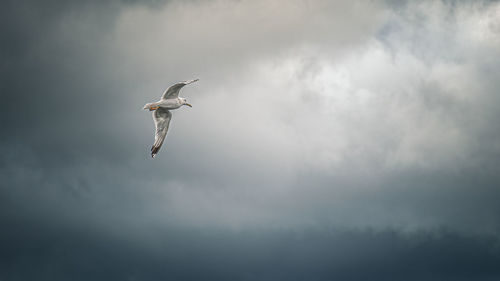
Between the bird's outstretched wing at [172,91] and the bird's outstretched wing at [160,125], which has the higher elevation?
the bird's outstretched wing at [172,91]

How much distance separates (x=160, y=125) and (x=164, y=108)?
9.31 feet

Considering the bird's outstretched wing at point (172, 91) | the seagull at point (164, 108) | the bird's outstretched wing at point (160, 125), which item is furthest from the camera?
the bird's outstretched wing at point (160, 125)

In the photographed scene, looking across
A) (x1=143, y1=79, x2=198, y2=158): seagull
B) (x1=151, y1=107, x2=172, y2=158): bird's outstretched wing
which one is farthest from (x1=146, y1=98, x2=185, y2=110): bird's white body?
(x1=151, y1=107, x2=172, y2=158): bird's outstretched wing

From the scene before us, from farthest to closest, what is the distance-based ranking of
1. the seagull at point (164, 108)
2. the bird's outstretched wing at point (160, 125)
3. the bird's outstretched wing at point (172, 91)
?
the bird's outstretched wing at point (160, 125) < the seagull at point (164, 108) < the bird's outstretched wing at point (172, 91)

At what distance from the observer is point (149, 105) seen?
214 feet

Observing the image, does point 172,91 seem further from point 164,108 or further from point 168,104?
point 164,108

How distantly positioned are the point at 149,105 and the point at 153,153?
20.3 feet

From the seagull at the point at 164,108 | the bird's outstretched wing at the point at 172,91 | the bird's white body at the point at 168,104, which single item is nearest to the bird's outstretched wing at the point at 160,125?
the seagull at the point at 164,108

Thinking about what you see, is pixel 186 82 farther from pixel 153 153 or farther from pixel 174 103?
pixel 153 153

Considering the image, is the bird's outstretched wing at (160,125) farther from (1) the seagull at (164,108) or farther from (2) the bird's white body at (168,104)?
(2) the bird's white body at (168,104)

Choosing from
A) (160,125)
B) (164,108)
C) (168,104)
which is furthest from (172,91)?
(160,125)

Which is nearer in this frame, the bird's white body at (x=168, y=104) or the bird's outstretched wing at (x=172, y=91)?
the bird's outstretched wing at (x=172, y=91)

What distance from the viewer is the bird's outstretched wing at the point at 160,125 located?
6850 cm

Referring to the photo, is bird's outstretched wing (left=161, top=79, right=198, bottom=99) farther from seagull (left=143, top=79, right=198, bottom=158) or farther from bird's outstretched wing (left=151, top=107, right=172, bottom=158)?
bird's outstretched wing (left=151, top=107, right=172, bottom=158)
